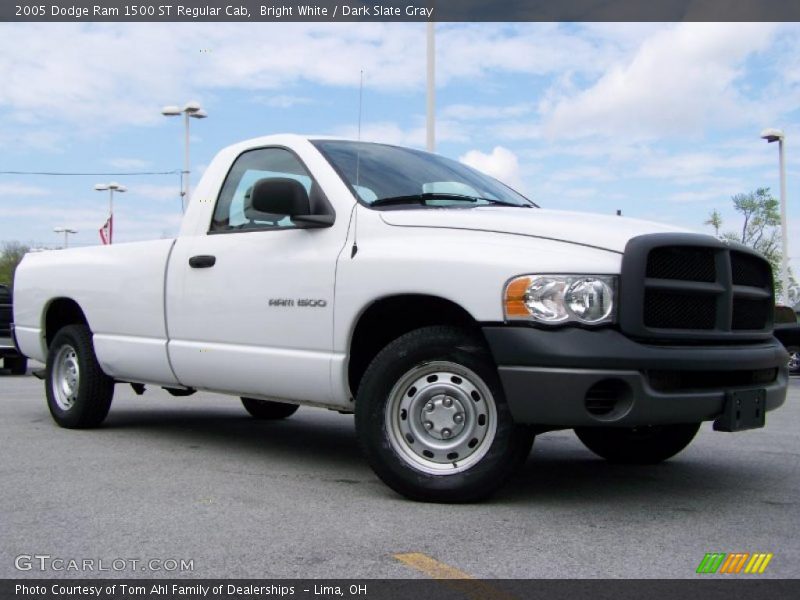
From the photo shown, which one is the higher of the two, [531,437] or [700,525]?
[531,437]

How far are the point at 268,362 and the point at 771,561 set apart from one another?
113 inches

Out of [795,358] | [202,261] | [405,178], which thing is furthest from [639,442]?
[795,358]

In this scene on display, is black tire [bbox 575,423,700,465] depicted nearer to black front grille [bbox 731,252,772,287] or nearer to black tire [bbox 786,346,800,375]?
black front grille [bbox 731,252,772,287]

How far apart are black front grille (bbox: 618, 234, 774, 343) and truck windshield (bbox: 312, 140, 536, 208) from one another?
1.36 meters

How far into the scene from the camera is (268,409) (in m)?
8.29

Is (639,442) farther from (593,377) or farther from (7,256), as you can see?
(7,256)

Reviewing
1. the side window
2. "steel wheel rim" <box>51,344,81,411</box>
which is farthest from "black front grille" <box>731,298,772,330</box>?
"steel wheel rim" <box>51,344,81,411</box>

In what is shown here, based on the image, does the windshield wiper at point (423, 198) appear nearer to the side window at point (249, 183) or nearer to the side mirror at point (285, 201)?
the side mirror at point (285, 201)

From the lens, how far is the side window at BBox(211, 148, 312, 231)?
18.7ft

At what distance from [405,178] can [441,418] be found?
160 centimetres

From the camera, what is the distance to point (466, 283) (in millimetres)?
4461
